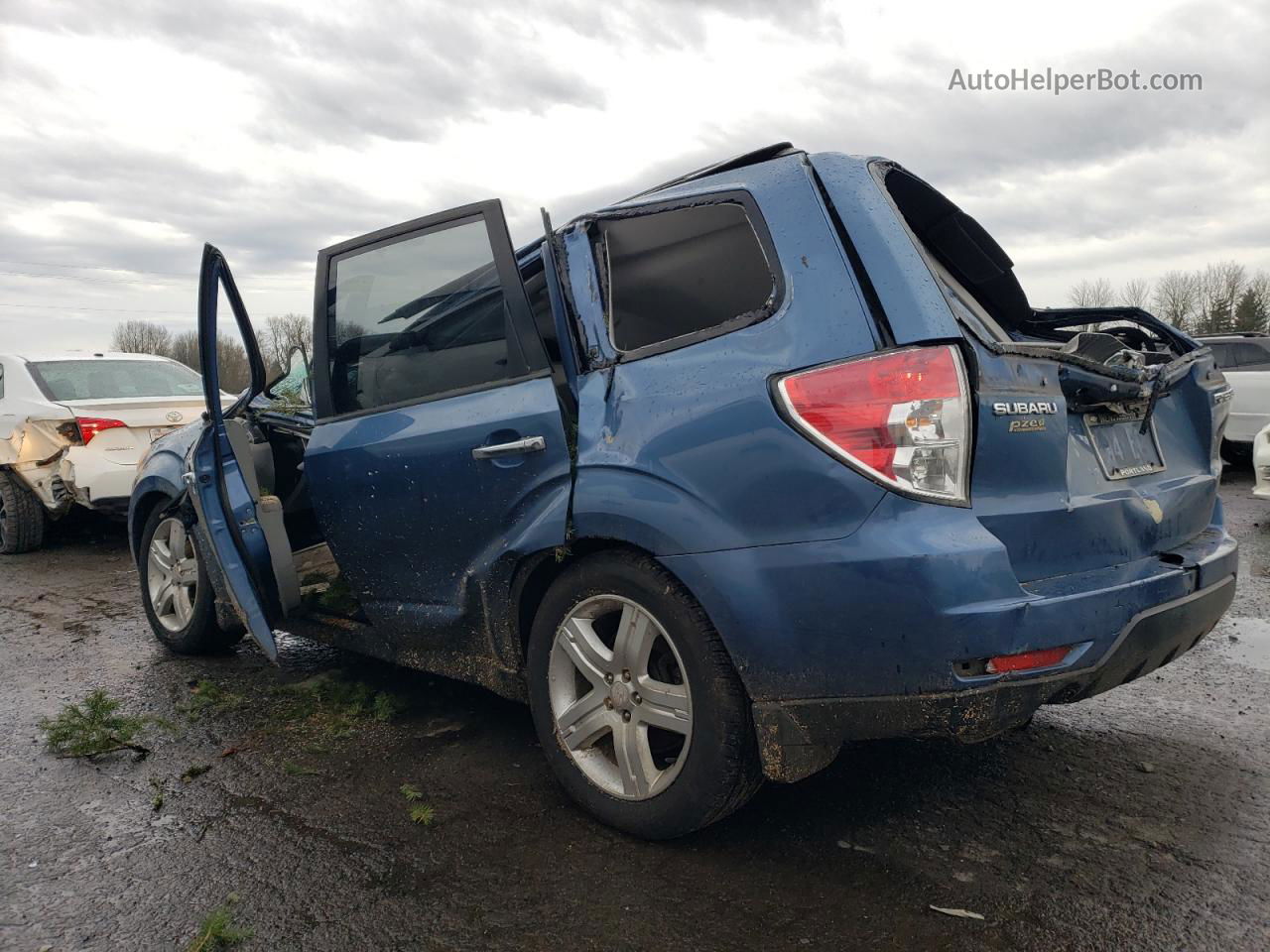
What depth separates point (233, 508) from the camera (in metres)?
3.94

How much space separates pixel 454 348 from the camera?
3279 mm

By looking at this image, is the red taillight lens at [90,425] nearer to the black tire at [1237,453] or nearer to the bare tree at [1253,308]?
the black tire at [1237,453]

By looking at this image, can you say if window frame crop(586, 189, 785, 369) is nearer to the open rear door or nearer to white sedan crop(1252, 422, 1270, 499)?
the open rear door

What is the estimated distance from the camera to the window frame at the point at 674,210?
248 cm

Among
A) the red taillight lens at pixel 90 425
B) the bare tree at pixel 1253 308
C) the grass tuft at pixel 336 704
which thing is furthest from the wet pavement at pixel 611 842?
the bare tree at pixel 1253 308

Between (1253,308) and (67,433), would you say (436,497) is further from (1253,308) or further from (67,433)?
(1253,308)

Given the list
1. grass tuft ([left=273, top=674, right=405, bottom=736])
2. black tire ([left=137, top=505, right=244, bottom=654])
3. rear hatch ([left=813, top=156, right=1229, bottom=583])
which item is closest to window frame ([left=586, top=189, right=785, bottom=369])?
rear hatch ([left=813, top=156, right=1229, bottom=583])

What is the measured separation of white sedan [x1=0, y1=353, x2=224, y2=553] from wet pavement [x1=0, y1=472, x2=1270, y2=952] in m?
4.30

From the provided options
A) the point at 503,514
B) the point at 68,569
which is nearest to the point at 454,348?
the point at 503,514

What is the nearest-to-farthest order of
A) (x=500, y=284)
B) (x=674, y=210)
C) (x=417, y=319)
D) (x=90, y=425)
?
(x=674, y=210)
(x=500, y=284)
(x=417, y=319)
(x=90, y=425)

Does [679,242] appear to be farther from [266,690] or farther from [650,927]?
[266,690]

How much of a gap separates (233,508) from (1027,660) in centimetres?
309

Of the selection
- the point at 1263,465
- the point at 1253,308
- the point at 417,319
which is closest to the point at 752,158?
the point at 417,319

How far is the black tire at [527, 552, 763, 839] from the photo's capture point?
8.01ft
